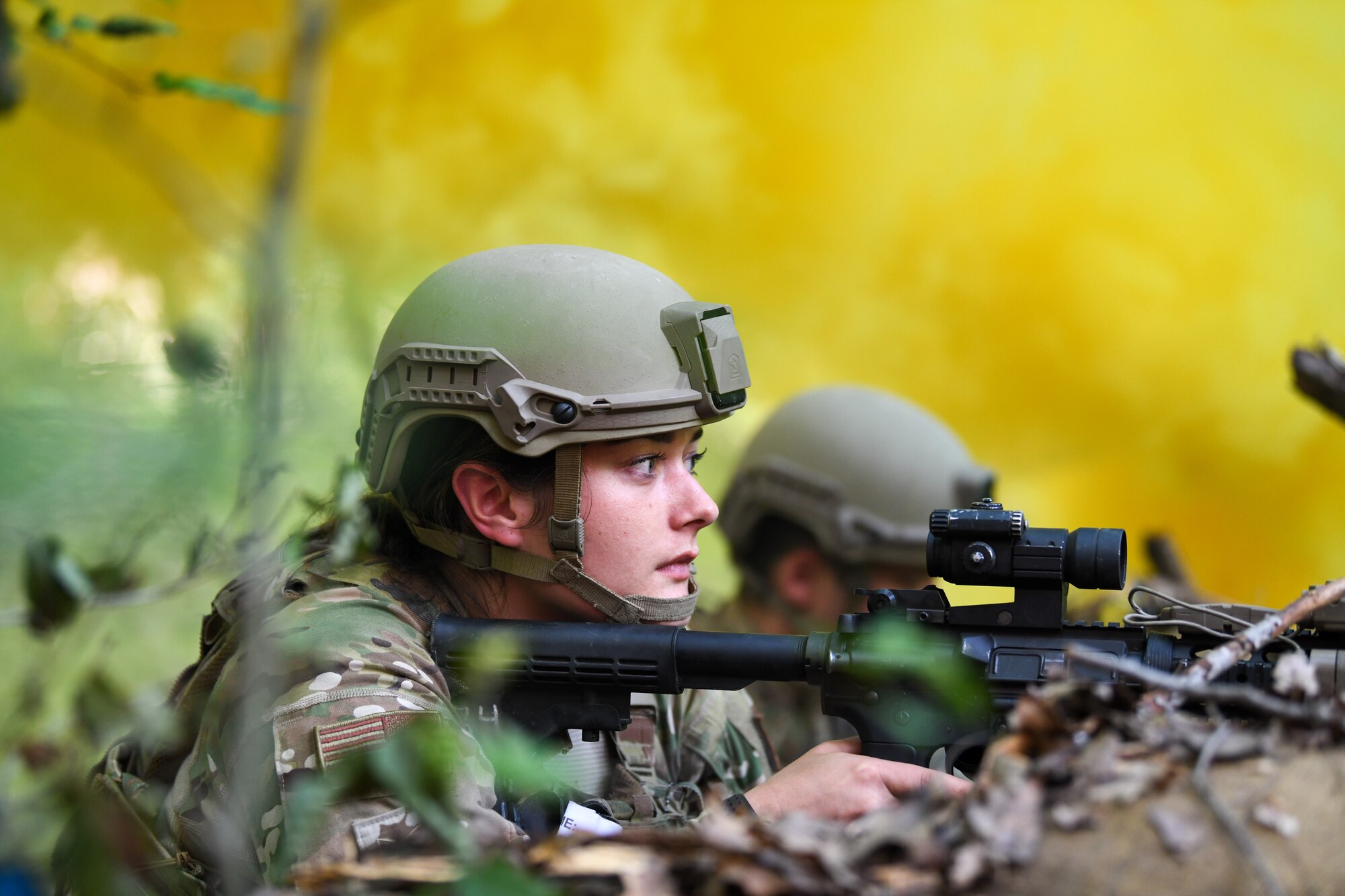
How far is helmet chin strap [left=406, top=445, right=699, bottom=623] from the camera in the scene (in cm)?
256

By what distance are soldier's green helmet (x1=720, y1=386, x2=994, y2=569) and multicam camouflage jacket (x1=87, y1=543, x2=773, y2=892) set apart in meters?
1.92

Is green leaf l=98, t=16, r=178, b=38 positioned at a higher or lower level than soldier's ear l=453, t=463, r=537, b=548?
higher

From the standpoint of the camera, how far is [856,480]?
4699 millimetres

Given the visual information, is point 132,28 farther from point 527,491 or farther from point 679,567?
point 679,567

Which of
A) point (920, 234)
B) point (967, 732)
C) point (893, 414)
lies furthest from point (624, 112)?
point (967, 732)

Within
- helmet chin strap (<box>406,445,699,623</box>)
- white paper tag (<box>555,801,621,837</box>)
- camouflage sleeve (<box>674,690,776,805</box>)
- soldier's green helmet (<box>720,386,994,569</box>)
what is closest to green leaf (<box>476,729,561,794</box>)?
white paper tag (<box>555,801,621,837</box>)

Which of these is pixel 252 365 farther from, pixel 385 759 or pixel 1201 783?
pixel 1201 783

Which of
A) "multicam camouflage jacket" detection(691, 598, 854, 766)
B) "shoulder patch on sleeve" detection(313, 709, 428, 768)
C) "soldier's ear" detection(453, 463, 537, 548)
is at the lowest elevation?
"multicam camouflage jacket" detection(691, 598, 854, 766)

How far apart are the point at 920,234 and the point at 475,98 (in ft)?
6.49

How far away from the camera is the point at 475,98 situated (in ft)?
18.7

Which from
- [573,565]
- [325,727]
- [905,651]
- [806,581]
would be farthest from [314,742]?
[806,581]

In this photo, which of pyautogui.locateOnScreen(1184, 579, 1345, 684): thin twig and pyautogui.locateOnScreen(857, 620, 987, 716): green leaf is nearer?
pyautogui.locateOnScreen(1184, 579, 1345, 684): thin twig

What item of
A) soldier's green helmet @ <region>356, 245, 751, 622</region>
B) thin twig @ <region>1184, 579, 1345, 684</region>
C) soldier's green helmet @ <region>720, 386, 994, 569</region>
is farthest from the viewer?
soldier's green helmet @ <region>720, 386, 994, 569</region>

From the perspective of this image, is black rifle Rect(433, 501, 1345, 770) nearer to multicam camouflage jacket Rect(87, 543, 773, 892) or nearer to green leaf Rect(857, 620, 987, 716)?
green leaf Rect(857, 620, 987, 716)
